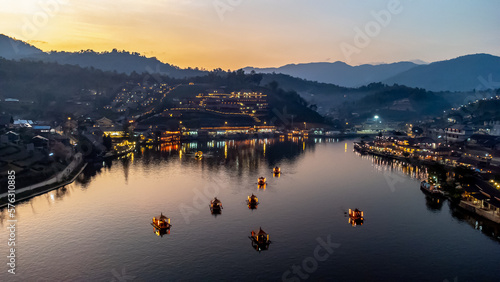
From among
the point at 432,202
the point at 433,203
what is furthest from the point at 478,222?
the point at 432,202

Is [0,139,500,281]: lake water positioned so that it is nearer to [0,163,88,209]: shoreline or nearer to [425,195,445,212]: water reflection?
[425,195,445,212]: water reflection

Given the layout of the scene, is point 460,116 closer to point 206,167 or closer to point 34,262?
point 206,167

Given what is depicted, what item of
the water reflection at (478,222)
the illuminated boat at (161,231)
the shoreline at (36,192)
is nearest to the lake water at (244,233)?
the water reflection at (478,222)

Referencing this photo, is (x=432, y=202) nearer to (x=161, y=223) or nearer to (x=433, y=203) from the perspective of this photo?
(x=433, y=203)

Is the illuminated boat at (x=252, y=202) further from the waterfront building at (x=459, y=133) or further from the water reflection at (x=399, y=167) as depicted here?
the waterfront building at (x=459, y=133)

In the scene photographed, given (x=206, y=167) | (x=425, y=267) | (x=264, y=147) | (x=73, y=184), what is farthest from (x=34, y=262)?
(x=264, y=147)

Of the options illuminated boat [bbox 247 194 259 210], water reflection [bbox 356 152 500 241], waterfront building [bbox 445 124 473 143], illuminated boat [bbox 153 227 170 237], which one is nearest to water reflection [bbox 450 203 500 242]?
water reflection [bbox 356 152 500 241]

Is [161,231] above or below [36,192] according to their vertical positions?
below

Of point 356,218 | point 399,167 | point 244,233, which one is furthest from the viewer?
point 399,167
